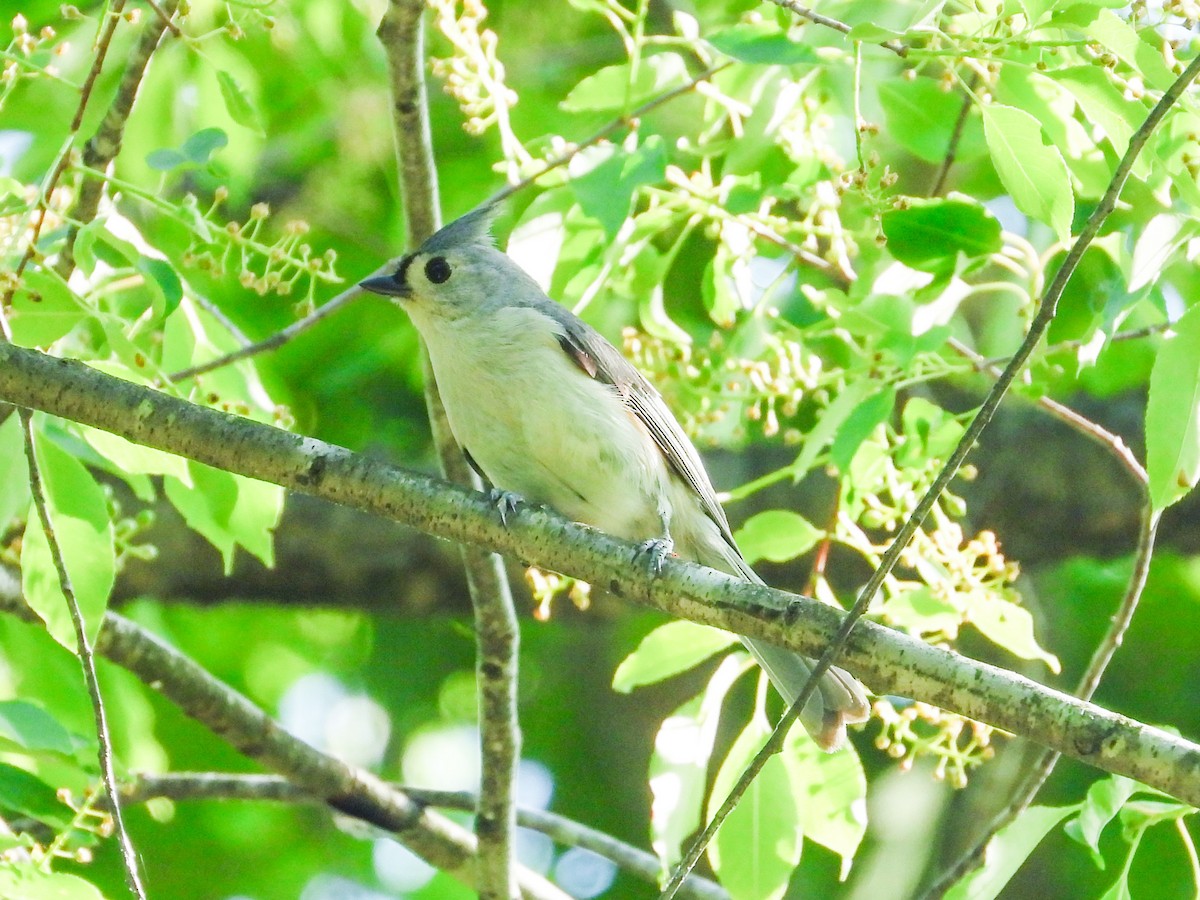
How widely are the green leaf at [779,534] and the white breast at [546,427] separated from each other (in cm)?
77

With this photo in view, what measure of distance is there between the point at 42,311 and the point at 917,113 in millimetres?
1839

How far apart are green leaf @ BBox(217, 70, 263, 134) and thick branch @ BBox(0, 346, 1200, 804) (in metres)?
0.64

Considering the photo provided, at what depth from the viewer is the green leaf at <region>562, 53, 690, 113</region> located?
10.3ft

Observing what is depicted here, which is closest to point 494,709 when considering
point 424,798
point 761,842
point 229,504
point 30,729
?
point 424,798

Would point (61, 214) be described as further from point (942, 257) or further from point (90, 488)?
point (942, 257)

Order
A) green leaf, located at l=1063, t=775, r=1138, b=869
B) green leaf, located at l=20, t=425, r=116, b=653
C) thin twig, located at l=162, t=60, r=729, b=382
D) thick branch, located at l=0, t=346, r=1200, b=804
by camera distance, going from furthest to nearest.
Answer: thin twig, located at l=162, t=60, r=729, b=382 → green leaf, located at l=20, t=425, r=116, b=653 → green leaf, located at l=1063, t=775, r=1138, b=869 → thick branch, located at l=0, t=346, r=1200, b=804

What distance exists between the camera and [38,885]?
7.75 feet

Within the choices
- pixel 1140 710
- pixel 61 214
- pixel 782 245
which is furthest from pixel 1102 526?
pixel 61 214

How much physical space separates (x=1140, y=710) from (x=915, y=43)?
3.68 meters

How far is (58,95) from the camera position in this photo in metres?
4.51

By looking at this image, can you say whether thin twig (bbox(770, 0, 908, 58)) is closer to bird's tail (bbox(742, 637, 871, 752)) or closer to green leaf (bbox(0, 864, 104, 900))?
bird's tail (bbox(742, 637, 871, 752))

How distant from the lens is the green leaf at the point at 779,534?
3055mm

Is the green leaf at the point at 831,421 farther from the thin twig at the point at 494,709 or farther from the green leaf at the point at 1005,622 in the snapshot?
the thin twig at the point at 494,709

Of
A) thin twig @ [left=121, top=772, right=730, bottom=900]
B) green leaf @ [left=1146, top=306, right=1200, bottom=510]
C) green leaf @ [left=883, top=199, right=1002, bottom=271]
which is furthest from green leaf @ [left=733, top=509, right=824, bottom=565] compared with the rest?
thin twig @ [left=121, top=772, right=730, bottom=900]
